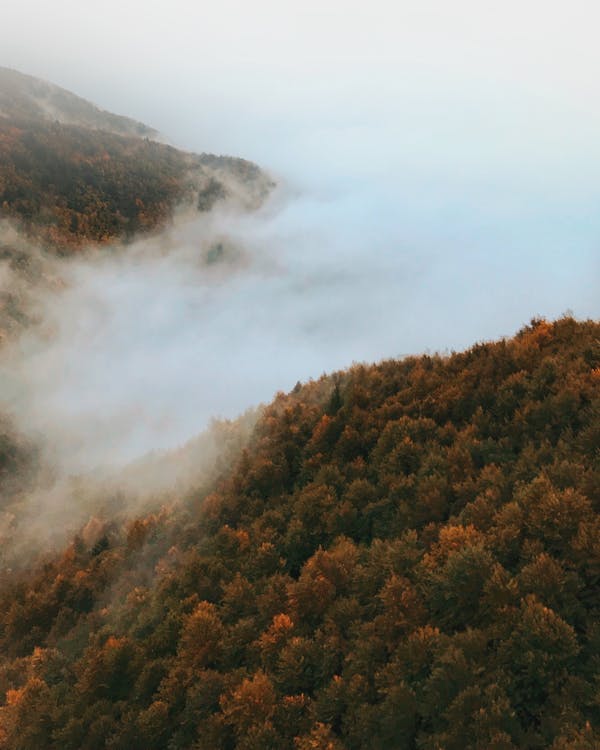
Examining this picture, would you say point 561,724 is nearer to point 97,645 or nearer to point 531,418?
point 531,418

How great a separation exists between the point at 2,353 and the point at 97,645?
171 feet

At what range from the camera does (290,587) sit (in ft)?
34.1

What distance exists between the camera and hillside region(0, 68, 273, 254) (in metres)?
70.6

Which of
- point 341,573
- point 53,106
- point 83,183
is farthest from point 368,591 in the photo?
point 53,106

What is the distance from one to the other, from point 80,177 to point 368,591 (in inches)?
3480

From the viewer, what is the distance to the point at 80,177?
263 ft

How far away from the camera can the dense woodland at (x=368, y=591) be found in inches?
268

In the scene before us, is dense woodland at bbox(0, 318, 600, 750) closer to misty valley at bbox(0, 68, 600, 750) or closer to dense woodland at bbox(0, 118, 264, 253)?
misty valley at bbox(0, 68, 600, 750)

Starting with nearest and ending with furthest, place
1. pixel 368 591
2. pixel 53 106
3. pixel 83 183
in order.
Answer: pixel 368 591 → pixel 83 183 → pixel 53 106

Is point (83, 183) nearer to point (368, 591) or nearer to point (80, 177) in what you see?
point (80, 177)

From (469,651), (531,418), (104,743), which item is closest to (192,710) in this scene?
(104,743)

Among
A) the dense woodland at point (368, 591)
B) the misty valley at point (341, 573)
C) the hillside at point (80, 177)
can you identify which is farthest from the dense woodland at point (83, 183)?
the dense woodland at point (368, 591)

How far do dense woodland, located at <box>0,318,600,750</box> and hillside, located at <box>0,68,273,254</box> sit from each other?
66.1 metres

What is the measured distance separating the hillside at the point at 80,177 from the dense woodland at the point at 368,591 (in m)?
66.1
